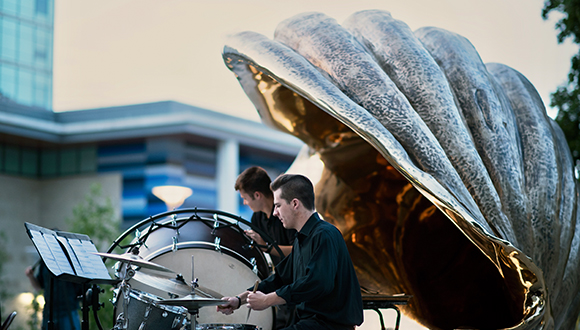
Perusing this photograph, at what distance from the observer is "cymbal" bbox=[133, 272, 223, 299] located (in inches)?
178

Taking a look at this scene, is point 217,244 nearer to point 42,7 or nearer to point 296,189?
point 296,189

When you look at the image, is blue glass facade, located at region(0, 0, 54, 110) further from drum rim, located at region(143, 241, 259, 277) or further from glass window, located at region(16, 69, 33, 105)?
drum rim, located at region(143, 241, 259, 277)

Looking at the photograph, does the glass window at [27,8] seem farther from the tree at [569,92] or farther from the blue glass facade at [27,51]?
the tree at [569,92]

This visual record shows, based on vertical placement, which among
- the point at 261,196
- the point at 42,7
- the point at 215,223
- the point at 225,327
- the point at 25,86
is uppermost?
the point at 42,7

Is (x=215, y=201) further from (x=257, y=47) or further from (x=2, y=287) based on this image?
(x=257, y=47)

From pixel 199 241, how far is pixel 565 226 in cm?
342

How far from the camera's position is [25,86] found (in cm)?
3725

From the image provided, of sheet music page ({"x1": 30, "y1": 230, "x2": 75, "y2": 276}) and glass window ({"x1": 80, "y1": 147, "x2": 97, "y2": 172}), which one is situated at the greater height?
glass window ({"x1": 80, "y1": 147, "x2": 97, "y2": 172})

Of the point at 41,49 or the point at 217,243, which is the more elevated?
the point at 41,49

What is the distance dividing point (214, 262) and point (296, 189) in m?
1.28

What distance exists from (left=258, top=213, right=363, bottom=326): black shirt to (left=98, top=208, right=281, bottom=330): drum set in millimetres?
686

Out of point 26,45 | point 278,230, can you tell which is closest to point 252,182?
point 278,230

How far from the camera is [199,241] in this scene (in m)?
5.20

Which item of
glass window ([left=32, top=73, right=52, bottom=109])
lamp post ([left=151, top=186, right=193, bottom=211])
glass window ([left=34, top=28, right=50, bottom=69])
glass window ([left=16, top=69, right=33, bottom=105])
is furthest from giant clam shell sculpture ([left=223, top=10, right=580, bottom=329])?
glass window ([left=34, top=28, right=50, bottom=69])
